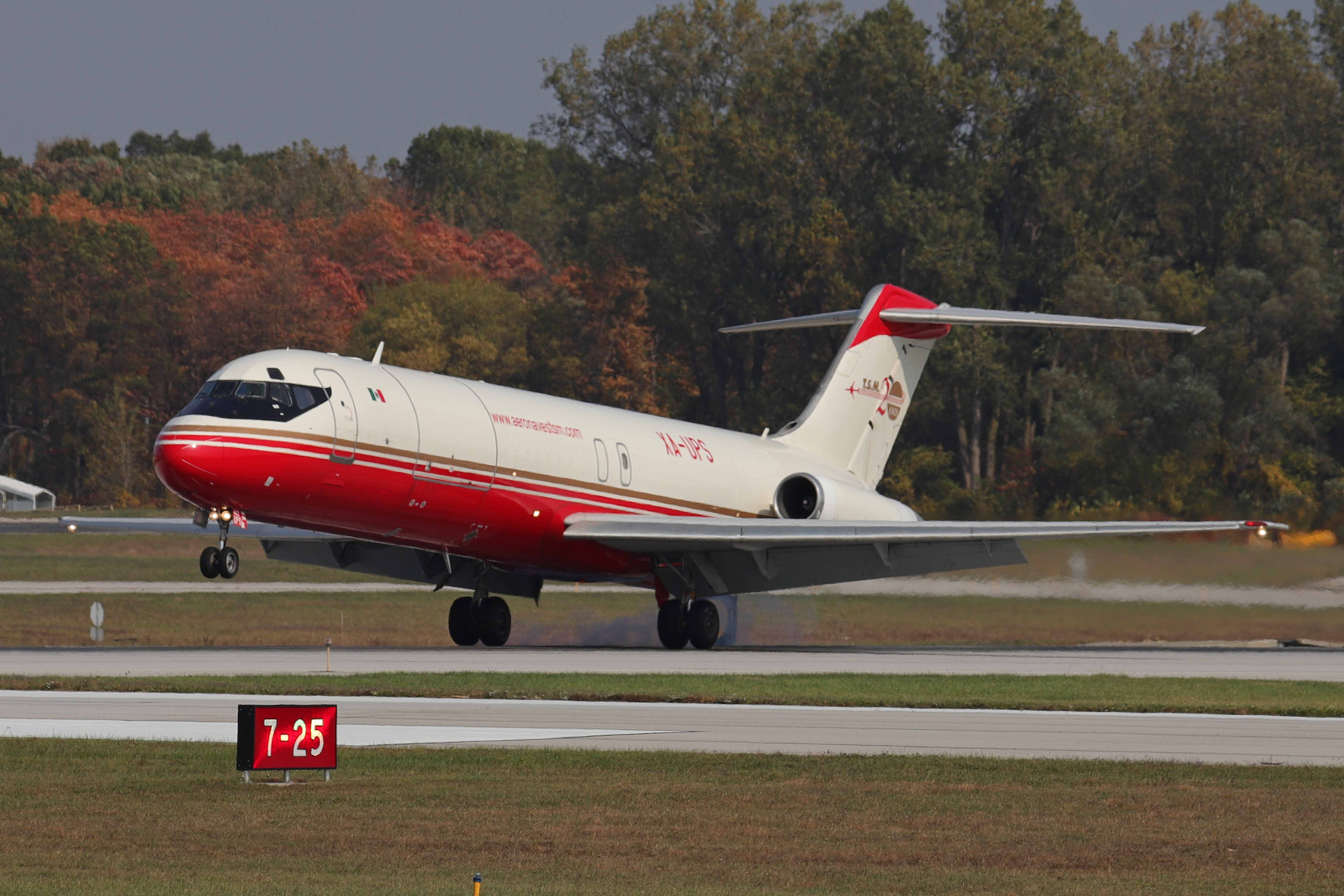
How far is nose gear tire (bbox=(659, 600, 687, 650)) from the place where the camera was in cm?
3297

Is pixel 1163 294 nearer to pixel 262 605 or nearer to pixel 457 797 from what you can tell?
pixel 262 605

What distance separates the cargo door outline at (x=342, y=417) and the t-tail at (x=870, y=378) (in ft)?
36.7

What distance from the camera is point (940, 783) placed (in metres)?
15.2

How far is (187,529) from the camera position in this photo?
1268 inches

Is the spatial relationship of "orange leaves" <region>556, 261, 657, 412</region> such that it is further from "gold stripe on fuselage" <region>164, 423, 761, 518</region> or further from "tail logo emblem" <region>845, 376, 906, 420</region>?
"gold stripe on fuselage" <region>164, 423, 761, 518</region>

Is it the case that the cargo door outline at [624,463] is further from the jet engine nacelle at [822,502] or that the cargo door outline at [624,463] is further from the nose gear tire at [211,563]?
the nose gear tire at [211,563]

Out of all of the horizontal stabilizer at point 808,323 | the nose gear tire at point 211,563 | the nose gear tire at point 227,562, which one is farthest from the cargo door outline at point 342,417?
the horizontal stabilizer at point 808,323

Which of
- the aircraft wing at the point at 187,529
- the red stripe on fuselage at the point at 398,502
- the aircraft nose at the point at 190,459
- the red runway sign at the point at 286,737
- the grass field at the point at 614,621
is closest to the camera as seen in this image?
the red runway sign at the point at 286,737

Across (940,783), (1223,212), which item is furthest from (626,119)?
(940,783)

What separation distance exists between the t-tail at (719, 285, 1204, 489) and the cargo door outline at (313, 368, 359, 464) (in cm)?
1119

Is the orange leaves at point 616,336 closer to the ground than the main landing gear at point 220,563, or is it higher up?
higher up

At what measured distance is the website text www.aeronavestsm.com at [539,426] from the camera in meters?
30.2

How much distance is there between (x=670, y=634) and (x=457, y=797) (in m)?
18.7

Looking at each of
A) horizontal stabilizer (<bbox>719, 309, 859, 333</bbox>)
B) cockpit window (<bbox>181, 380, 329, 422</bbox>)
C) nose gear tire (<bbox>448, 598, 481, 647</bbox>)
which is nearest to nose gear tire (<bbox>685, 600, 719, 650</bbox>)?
nose gear tire (<bbox>448, 598, 481, 647</bbox>)
